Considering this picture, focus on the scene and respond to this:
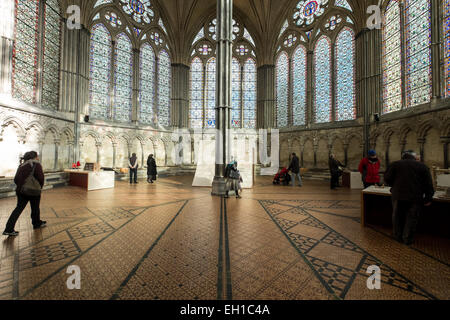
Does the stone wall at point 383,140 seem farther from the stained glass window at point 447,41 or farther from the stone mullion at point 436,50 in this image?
the stained glass window at point 447,41

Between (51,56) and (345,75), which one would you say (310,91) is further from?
(51,56)

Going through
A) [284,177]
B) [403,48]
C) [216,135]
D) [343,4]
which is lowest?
[284,177]

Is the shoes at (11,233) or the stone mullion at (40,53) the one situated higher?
the stone mullion at (40,53)

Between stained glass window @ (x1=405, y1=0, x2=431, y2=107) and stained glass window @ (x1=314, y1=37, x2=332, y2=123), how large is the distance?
4878 millimetres

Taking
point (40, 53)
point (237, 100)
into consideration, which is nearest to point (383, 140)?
point (237, 100)

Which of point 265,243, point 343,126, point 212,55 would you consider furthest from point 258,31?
point 265,243

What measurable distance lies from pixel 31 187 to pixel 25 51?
31.3 feet

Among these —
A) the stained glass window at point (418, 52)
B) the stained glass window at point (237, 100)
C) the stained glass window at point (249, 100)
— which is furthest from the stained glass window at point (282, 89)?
the stained glass window at point (418, 52)

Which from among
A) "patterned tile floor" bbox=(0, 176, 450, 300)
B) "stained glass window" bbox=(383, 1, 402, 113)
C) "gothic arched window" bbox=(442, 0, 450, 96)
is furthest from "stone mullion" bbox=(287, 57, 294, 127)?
"patterned tile floor" bbox=(0, 176, 450, 300)

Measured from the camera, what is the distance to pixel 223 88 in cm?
850

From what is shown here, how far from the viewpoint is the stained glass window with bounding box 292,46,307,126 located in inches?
644

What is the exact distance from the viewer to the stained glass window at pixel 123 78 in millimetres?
14398

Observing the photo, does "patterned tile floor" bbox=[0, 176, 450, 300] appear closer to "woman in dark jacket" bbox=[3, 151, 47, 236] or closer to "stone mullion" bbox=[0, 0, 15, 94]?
"woman in dark jacket" bbox=[3, 151, 47, 236]

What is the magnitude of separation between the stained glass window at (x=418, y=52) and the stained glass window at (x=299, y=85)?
21.9 ft
